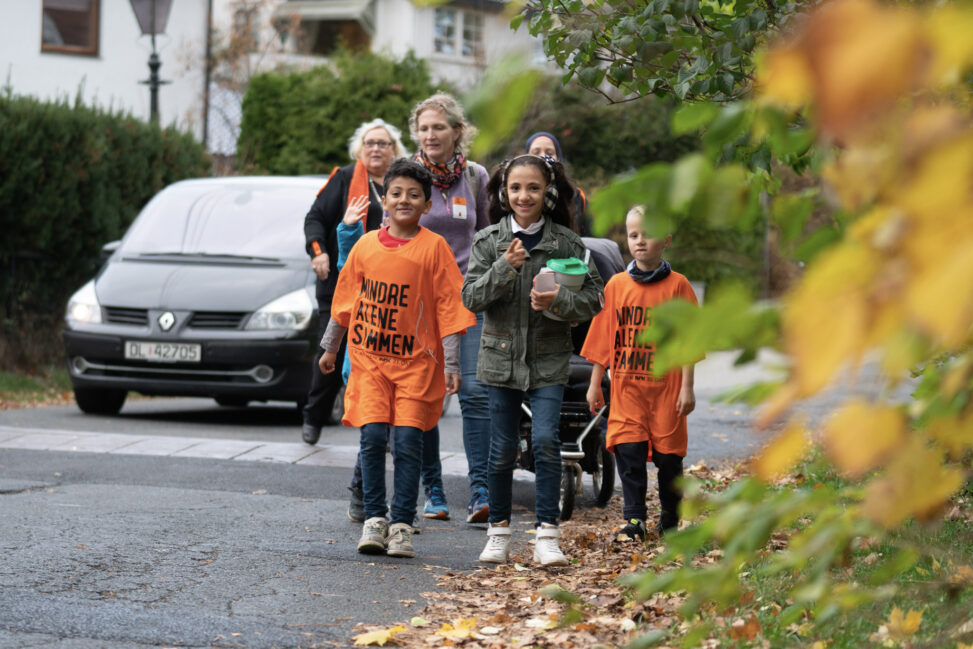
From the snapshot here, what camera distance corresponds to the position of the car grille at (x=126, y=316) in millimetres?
10312

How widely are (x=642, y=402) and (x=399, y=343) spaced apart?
1.04 metres

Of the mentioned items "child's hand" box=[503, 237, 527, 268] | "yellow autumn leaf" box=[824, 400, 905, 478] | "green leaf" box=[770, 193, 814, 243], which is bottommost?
"child's hand" box=[503, 237, 527, 268]

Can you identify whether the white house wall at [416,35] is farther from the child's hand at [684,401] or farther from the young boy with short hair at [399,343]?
the child's hand at [684,401]

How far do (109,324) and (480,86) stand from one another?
31.0 ft

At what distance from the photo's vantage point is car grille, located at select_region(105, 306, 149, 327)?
10312 millimetres

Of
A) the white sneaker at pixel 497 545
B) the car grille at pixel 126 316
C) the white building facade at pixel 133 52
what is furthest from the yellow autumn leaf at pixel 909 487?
the white building facade at pixel 133 52

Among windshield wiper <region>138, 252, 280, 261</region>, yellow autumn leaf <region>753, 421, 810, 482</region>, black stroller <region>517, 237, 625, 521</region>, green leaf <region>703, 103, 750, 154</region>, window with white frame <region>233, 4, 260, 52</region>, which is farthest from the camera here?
window with white frame <region>233, 4, 260, 52</region>

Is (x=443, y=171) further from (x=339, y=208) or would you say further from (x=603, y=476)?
(x=603, y=476)

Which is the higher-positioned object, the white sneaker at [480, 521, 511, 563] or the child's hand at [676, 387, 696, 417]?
the child's hand at [676, 387, 696, 417]

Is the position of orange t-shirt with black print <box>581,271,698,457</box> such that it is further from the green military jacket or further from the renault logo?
the renault logo

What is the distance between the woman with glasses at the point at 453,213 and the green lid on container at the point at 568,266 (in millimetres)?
1045

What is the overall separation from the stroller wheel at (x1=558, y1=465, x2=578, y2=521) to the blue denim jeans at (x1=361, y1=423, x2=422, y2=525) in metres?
1.34

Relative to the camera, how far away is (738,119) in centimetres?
156

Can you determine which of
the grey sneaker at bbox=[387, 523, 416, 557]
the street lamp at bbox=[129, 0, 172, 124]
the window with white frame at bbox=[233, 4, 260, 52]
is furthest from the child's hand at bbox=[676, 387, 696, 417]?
the window with white frame at bbox=[233, 4, 260, 52]
